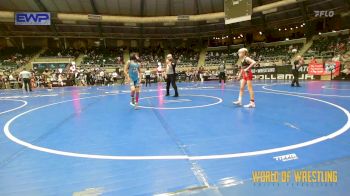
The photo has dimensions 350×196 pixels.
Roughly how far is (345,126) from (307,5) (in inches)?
1149

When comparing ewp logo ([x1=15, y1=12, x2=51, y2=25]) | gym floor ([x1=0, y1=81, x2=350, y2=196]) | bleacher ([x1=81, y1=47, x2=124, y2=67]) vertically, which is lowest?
gym floor ([x1=0, y1=81, x2=350, y2=196])

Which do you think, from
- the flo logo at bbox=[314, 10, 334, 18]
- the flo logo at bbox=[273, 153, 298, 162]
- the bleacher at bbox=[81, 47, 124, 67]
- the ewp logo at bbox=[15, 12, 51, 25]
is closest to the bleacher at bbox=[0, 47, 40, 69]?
the ewp logo at bbox=[15, 12, 51, 25]

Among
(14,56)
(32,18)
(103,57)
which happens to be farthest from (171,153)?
(14,56)

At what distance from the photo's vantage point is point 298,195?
256 centimetres

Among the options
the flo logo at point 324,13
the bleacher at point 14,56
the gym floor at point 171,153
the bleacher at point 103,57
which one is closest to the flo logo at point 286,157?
the gym floor at point 171,153

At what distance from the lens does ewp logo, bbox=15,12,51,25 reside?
2898cm

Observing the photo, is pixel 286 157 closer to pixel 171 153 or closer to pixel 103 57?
pixel 171 153

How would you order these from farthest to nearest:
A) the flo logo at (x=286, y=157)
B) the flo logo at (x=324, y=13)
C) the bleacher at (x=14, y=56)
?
the bleacher at (x=14, y=56) < the flo logo at (x=324, y=13) < the flo logo at (x=286, y=157)

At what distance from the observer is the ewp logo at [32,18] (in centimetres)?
2898

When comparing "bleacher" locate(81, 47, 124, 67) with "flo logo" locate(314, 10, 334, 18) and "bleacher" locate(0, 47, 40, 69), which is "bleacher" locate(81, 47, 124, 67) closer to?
"bleacher" locate(0, 47, 40, 69)

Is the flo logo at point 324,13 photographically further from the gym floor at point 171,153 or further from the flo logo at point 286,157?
the flo logo at point 286,157

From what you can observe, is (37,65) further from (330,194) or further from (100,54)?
(330,194)

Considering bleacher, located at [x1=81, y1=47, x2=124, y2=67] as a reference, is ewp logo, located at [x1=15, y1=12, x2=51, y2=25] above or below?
above

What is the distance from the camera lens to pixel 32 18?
29484 mm
